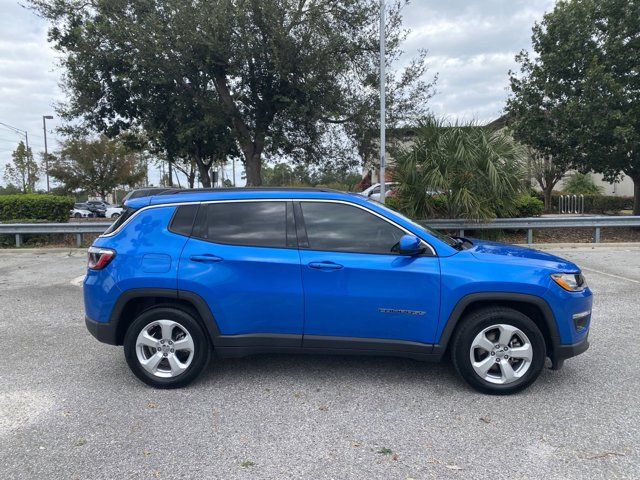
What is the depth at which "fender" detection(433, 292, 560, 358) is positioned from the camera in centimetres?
372

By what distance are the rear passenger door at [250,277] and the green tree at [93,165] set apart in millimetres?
39585

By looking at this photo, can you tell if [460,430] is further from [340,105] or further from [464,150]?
[340,105]

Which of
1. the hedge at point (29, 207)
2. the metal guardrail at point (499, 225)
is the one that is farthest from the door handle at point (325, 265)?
the hedge at point (29, 207)

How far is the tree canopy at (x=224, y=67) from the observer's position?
12594mm

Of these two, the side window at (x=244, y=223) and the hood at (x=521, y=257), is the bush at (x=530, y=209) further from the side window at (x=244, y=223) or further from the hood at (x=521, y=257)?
the side window at (x=244, y=223)

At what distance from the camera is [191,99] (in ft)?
47.9

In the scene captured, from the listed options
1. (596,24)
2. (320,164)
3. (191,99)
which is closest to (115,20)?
(191,99)

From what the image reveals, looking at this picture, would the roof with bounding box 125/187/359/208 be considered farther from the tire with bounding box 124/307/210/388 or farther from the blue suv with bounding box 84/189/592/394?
the tire with bounding box 124/307/210/388

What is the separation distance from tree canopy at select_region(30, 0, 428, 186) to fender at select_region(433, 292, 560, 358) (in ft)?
35.0

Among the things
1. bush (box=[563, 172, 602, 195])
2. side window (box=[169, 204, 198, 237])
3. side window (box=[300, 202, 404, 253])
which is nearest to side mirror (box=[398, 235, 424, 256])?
side window (box=[300, 202, 404, 253])

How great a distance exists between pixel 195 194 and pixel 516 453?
321 cm

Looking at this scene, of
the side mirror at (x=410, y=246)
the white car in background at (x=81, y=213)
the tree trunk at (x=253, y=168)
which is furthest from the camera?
the white car in background at (x=81, y=213)

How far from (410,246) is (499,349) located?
3.66 feet

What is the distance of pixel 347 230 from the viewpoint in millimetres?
3961
